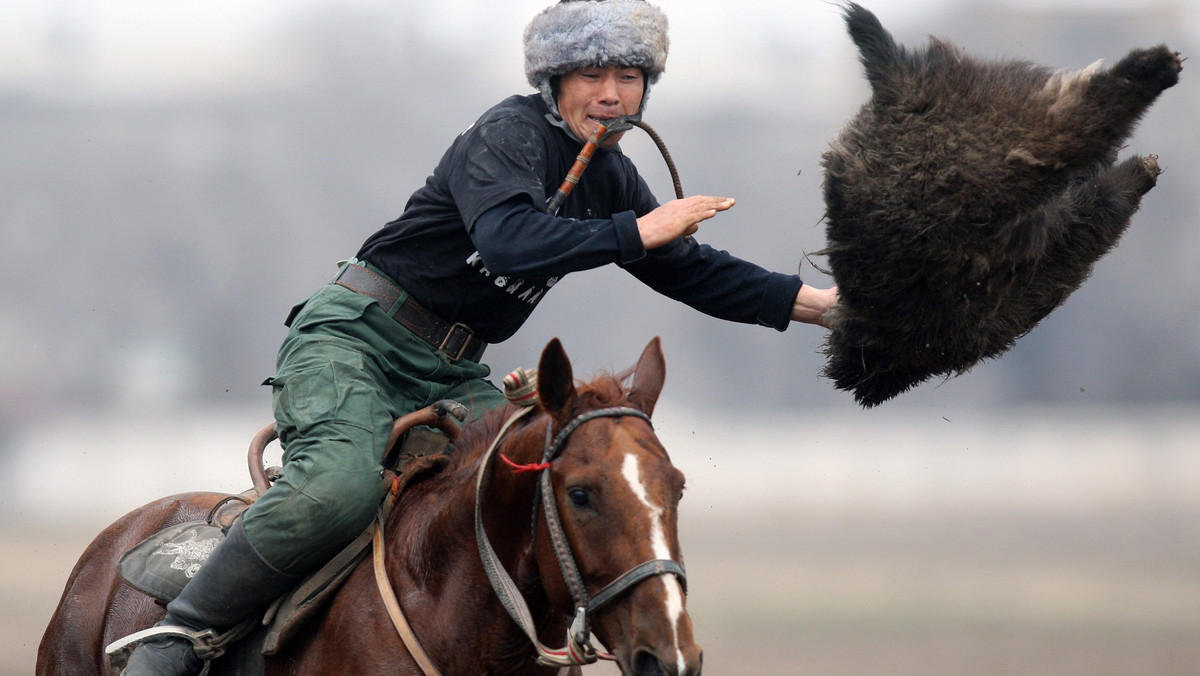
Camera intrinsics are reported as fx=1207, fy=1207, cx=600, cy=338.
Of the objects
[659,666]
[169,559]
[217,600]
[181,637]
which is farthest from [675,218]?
[169,559]

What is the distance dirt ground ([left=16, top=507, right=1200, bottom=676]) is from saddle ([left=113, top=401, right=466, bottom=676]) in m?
3.75

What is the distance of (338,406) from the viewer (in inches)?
127

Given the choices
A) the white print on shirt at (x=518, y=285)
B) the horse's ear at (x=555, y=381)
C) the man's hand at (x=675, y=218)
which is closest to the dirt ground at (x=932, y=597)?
the white print on shirt at (x=518, y=285)

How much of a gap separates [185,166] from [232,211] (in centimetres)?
48

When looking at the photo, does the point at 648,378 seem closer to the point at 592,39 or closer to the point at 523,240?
the point at 523,240

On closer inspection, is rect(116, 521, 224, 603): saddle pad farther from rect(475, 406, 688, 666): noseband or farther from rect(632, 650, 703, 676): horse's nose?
rect(632, 650, 703, 676): horse's nose

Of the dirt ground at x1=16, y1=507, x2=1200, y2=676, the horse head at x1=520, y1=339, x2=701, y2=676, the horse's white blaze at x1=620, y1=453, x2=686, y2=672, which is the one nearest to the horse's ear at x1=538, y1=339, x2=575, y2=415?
the horse head at x1=520, y1=339, x2=701, y2=676

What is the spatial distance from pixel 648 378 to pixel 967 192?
859 mm

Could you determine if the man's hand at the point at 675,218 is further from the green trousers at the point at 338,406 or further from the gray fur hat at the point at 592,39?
the green trousers at the point at 338,406

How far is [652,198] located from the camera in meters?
3.94

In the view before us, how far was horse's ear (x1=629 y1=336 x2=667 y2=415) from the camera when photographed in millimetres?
2781

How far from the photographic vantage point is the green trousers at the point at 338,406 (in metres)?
3.05

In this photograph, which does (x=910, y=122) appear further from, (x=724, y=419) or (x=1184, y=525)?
(x=1184, y=525)

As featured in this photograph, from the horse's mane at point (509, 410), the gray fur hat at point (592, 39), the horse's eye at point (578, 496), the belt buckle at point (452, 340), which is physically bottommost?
the horse's eye at point (578, 496)
